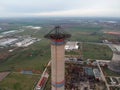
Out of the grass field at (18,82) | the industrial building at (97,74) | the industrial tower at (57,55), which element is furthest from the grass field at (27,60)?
the industrial tower at (57,55)

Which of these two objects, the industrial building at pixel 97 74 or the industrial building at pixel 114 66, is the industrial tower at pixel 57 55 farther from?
the industrial building at pixel 114 66

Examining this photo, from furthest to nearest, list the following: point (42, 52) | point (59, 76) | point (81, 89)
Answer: point (42, 52) → point (81, 89) → point (59, 76)

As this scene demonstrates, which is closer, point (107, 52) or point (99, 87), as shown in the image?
point (99, 87)

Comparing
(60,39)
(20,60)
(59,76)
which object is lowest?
(20,60)

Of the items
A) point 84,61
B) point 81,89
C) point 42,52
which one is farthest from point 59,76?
point 42,52

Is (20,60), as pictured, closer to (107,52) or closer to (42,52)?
(42,52)

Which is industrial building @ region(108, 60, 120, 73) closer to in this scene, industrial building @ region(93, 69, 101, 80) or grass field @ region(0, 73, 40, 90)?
industrial building @ region(93, 69, 101, 80)

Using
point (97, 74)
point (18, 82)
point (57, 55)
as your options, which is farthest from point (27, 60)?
point (57, 55)

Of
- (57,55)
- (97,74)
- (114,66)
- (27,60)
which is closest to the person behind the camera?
(57,55)

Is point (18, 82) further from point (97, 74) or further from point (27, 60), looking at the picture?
point (97, 74)
